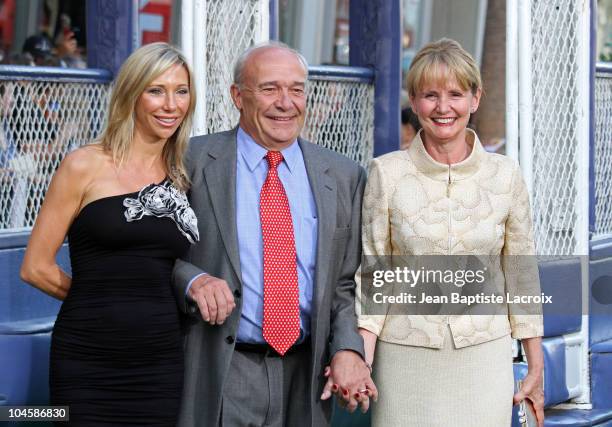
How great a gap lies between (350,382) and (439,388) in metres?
0.33

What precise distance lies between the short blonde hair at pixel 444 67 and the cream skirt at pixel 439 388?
32.9 inches

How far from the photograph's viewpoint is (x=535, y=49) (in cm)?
650

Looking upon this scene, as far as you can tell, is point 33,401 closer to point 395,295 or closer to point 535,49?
point 395,295

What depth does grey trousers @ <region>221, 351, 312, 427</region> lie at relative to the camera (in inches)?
156

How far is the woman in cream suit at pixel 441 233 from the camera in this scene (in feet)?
Result: 13.2

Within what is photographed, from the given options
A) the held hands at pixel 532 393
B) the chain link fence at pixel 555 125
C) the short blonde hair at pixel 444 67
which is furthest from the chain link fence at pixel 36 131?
the chain link fence at pixel 555 125

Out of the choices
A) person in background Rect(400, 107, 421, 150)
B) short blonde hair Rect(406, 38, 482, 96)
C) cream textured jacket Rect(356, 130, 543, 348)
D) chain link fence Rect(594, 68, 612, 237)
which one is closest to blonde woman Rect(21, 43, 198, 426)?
cream textured jacket Rect(356, 130, 543, 348)

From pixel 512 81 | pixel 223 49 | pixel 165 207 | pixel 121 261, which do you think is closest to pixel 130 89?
pixel 165 207

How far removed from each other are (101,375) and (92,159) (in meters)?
0.67

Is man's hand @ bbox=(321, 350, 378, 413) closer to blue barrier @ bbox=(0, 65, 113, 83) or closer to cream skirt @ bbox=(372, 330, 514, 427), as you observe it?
cream skirt @ bbox=(372, 330, 514, 427)

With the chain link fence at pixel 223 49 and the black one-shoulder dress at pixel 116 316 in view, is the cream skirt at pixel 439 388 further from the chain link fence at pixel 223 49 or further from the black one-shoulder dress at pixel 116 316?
the chain link fence at pixel 223 49

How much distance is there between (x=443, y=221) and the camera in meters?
4.03

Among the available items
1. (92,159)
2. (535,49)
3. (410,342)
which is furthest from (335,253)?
(535,49)

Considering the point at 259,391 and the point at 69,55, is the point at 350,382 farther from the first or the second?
the point at 69,55
